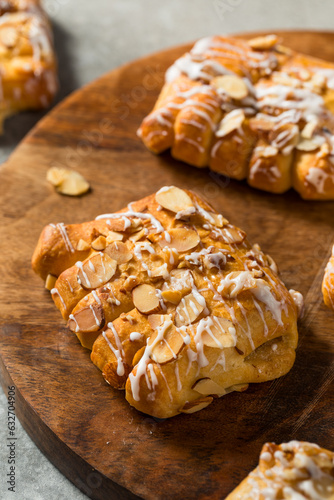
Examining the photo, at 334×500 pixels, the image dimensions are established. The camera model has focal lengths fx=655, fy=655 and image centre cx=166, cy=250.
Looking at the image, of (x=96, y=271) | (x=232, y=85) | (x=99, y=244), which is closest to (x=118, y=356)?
(x=96, y=271)

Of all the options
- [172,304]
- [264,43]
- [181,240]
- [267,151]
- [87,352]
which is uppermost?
[264,43]

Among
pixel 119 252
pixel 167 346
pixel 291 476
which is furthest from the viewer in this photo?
pixel 119 252

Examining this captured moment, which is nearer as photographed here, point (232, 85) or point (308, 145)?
point (308, 145)

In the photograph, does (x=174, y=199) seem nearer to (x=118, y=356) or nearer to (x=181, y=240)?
(x=181, y=240)

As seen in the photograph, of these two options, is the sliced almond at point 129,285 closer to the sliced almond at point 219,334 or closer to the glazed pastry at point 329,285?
the sliced almond at point 219,334

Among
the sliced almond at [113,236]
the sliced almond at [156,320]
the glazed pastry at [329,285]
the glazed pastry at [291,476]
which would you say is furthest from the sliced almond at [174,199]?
the glazed pastry at [291,476]

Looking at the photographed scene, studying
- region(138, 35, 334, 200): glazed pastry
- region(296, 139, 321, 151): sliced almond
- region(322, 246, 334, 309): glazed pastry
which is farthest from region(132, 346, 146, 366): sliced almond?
region(296, 139, 321, 151): sliced almond
